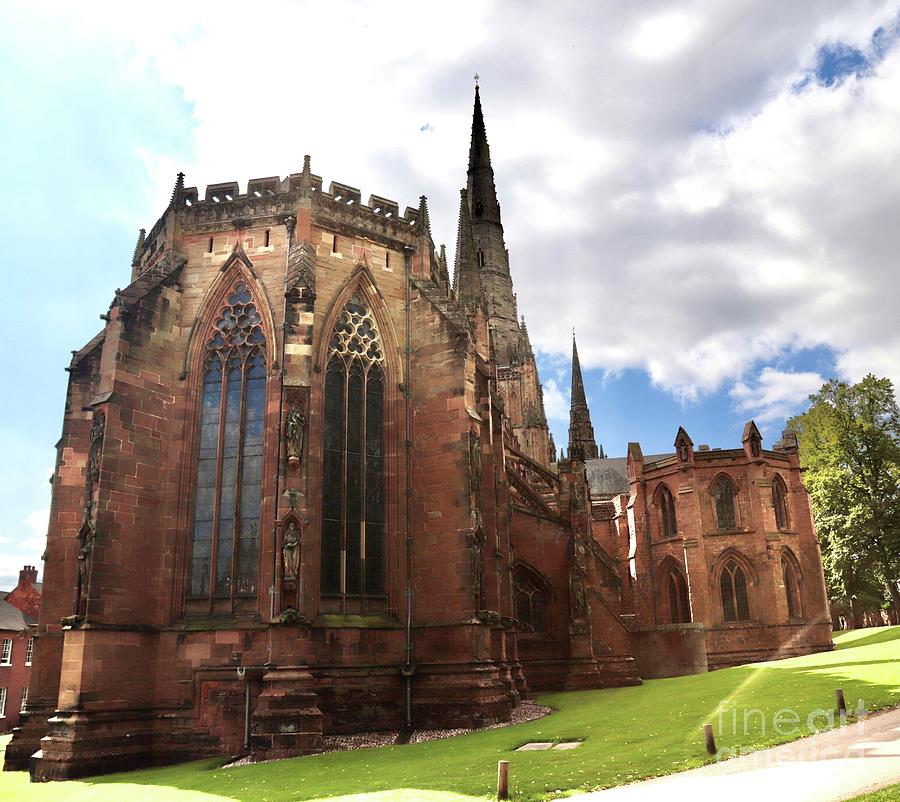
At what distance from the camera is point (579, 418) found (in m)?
77.2

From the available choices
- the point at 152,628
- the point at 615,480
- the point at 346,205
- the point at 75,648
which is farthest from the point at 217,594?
the point at 615,480

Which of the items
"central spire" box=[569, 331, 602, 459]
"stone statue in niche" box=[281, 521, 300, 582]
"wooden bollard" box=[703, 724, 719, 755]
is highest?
"central spire" box=[569, 331, 602, 459]

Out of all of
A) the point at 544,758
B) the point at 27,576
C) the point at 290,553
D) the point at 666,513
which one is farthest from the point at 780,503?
the point at 27,576

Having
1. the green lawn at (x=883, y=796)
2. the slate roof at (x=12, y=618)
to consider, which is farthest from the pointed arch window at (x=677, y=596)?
the slate roof at (x=12, y=618)

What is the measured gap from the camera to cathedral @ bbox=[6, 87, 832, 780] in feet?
53.7

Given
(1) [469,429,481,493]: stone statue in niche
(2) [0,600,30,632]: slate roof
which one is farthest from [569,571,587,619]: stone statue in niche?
(2) [0,600,30,632]: slate roof

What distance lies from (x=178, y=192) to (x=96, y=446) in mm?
7719

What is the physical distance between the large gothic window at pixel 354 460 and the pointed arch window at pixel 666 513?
2644 cm

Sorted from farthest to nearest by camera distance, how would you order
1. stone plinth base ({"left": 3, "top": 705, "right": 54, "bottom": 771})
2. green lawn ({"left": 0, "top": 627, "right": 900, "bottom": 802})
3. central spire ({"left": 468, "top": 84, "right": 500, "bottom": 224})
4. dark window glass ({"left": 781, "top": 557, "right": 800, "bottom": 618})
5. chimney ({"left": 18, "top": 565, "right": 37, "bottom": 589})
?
central spire ({"left": 468, "top": 84, "right": 500, "bottom": 224}), chimney ({"left": 18, "top": 565, "right": 37, "bottom": 589}), dark window glass ({"left": 781, "top": 557, "right": 800, "bottom": 618}), stone plinth base ({"left": 3, "top": 705, "right": 54, "bottom": 771}), green lawn ({"left": 0, "top": 627, "right": 900, "bottom": 802})

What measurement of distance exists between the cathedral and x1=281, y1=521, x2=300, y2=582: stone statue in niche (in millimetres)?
44

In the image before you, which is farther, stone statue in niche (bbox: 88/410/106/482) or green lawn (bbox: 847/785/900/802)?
stone statue in niche (bbox: 88/410/106/482)

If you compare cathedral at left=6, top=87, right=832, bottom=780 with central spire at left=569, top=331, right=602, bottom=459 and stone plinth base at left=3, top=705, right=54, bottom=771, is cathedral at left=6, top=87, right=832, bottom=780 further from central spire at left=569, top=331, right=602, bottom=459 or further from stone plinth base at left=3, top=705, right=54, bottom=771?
central spire at left=569, top=331, right=602, bottom=459

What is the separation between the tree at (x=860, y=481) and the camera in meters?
35.6

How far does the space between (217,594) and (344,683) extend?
12.2ft
